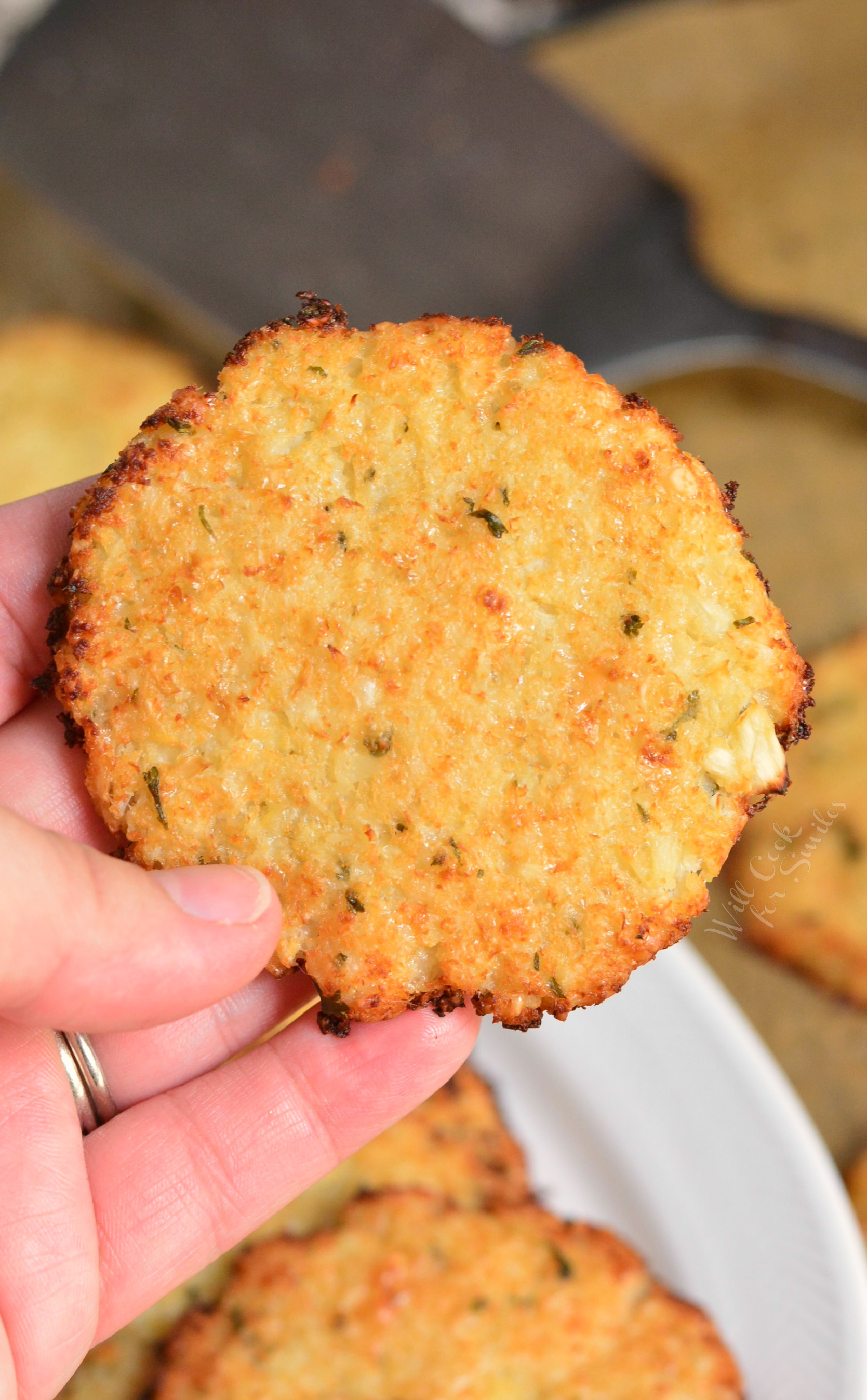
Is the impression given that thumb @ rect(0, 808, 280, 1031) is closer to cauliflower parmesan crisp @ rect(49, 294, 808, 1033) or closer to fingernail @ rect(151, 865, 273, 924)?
fingernail @ rect(151, 865, 273, 924)

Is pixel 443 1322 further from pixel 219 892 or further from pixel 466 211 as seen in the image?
pixel 466 211

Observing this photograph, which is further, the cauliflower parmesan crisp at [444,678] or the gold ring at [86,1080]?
the gold ring at [86,1080]

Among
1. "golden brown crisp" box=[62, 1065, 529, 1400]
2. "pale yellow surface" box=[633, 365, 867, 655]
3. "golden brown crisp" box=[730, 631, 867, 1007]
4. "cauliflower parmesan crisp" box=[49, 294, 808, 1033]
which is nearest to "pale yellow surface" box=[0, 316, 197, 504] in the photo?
"pale yellow surface" box=[633, 365, 867, 655]

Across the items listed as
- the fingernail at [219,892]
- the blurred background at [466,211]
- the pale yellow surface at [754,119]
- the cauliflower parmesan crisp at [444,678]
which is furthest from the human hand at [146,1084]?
the pale yellow surface at [754,119]

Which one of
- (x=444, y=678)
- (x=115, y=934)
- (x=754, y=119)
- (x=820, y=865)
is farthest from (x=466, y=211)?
(x=115, y=934)

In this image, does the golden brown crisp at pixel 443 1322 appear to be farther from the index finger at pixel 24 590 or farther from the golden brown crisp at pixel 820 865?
the index finger at pixel 24 590

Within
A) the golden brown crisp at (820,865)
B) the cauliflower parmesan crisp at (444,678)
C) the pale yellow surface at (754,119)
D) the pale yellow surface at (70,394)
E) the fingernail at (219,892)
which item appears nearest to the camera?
the fingernail at (219,892)
